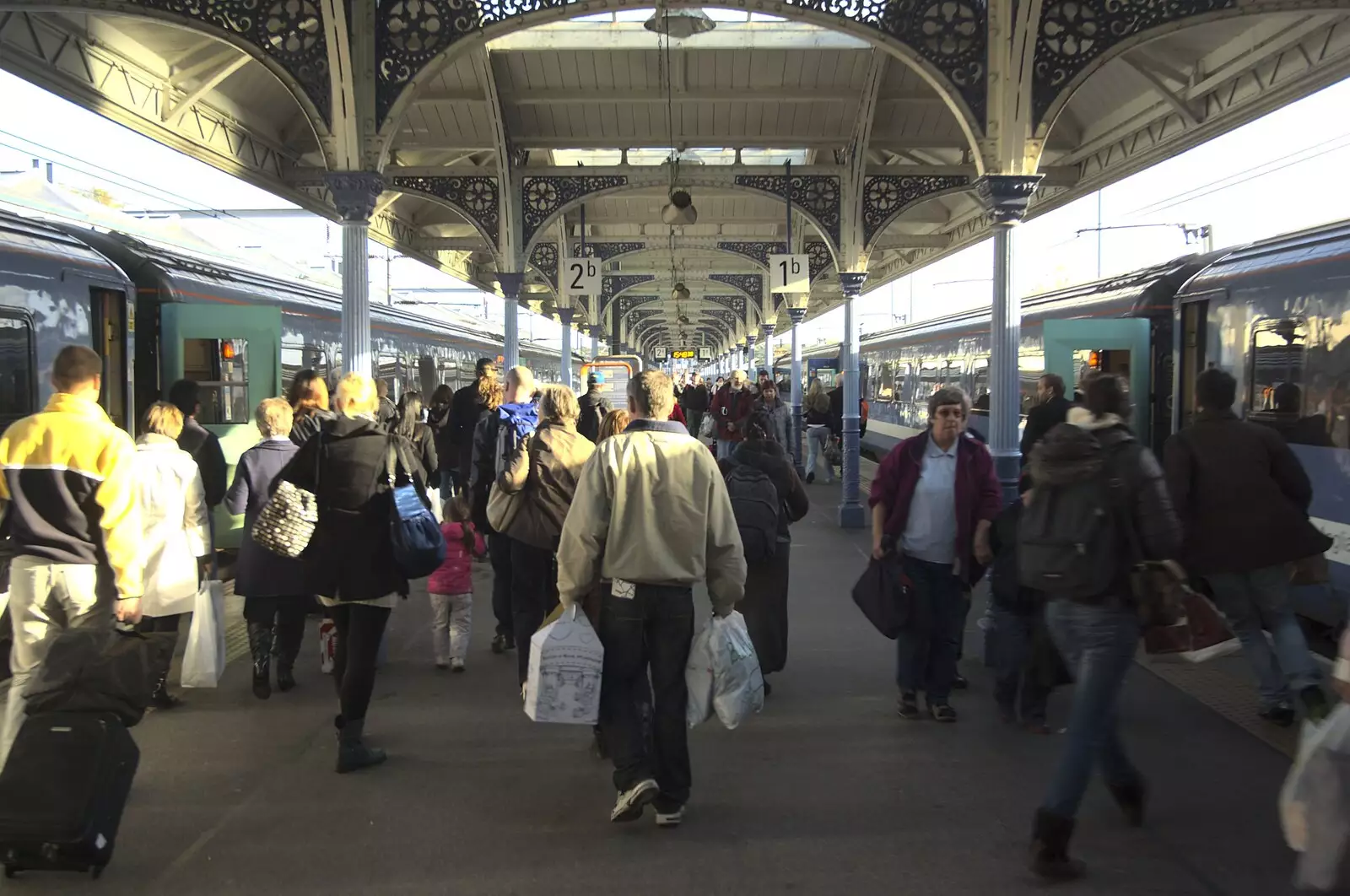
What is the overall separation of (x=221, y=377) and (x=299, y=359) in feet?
8.20

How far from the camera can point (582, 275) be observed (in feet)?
58.6

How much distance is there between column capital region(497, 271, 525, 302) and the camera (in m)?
15.6

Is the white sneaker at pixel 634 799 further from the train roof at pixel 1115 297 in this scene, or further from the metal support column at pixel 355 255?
the train roof at pixel 1115 297

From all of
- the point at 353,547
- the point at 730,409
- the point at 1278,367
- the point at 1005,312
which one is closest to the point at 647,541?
the point at 353,547

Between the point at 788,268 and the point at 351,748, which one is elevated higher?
the point at 788,268

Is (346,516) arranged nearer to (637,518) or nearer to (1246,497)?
(637,518)

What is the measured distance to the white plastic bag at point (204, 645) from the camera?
5.52 metres

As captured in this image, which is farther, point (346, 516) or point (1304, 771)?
point (346, 516)

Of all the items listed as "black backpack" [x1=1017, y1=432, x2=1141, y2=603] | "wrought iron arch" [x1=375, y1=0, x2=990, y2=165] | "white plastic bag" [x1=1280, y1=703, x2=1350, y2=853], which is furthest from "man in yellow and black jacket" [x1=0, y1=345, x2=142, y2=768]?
"wrought iron arch" [x1=375, y1=0, x2=990, y2=165]

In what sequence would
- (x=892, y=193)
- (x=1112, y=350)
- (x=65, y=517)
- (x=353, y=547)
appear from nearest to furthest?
1. (x=65, y=517)
2. (x=353, y=547)
3. (x=1112, y=350)
4. (x=892, y=193)

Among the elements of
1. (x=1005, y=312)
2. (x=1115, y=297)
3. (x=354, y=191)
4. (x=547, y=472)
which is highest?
(x=354, y=191)

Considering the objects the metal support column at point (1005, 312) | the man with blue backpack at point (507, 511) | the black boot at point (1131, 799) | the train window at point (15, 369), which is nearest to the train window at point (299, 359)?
the train window at point (15, 369)

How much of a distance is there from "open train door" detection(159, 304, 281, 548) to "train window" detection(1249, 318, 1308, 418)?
315 inches

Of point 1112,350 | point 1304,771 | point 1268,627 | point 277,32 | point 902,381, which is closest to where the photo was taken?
point 1304,771
